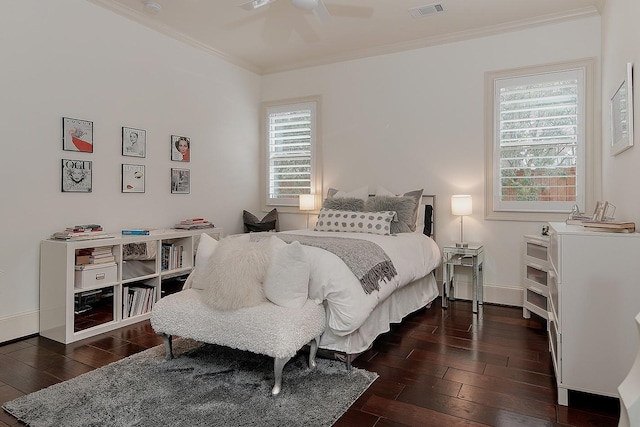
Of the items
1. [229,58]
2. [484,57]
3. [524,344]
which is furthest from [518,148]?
[229,58]

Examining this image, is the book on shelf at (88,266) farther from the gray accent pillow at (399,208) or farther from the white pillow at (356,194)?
the gray accent pillow at (399,208)

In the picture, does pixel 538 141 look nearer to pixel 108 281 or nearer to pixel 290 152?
pixel 290 152

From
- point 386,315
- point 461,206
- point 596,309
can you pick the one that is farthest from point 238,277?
point 461,206

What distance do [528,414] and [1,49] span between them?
422 cm

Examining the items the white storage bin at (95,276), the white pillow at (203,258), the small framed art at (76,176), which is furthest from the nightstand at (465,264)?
the small framed art at (76,176)

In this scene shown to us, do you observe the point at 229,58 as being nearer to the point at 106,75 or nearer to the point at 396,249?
the point at 106,75

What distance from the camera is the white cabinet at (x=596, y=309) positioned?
2.01 meters

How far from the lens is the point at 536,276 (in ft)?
11.6

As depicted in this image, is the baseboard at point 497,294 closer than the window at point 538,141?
No

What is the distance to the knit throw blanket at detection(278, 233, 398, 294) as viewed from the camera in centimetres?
264

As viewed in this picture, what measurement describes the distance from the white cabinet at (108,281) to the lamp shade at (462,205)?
2697mm

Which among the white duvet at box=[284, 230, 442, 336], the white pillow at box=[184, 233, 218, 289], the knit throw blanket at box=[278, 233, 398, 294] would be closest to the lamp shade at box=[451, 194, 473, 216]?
the knit throw blanket at box=[278, 233, 398, 294]

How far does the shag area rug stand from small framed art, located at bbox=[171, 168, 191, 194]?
2161 millimetres

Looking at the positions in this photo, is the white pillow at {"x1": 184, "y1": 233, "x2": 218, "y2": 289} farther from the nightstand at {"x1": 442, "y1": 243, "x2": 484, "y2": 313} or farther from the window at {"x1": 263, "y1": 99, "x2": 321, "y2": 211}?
the window at {"x1": 263, "y1": 99, "x2": 321, "y2": 211}
